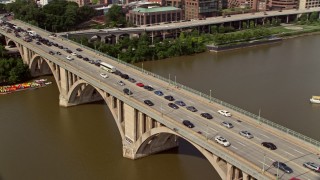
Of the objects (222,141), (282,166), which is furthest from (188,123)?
(282,166)

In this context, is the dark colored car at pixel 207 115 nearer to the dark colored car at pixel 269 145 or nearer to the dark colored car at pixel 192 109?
the dark colored car at pixel 192 109

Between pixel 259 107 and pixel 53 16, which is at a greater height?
pixel 53 16

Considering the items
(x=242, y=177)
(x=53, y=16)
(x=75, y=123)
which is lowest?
(x=75, y=123)

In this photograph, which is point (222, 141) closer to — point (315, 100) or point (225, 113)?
point (225, 113)

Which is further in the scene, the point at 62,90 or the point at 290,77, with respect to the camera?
the point at 290,77

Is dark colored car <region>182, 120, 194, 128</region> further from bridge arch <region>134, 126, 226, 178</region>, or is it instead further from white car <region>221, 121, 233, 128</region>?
white car <region>221, 121, 233, 128</region>

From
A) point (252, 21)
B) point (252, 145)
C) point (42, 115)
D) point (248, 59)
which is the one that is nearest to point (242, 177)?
point (252, 145)

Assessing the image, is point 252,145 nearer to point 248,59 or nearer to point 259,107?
point 259,107
